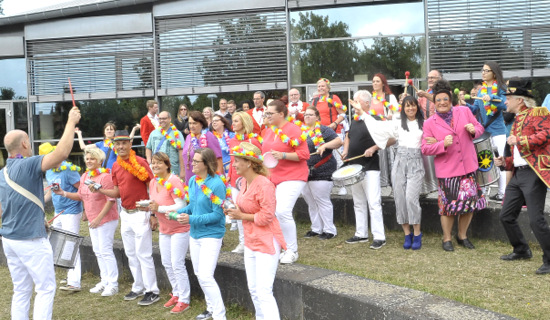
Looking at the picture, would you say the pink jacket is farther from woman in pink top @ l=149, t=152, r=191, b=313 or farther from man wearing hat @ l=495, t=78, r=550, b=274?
woman in pink top @ l=149, t=152, r=191, b=313

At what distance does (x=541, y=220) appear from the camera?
225 inches

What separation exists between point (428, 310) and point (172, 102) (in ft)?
42.1

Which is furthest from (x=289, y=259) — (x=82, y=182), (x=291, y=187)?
(x=82, y=182)

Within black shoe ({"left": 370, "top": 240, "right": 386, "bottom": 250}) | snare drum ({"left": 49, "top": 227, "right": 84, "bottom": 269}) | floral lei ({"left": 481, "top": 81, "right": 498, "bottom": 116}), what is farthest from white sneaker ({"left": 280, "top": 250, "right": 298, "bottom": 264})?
floral lei ({"left": 481, "top": 81, "right": 498, "bottom": 116})

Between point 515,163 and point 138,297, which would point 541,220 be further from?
point 138,297

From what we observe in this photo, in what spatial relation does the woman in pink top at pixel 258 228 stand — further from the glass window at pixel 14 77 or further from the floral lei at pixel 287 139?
the glass window at pixel 14 77

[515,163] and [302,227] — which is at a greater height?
[515,163]

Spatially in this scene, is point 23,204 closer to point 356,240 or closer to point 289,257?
point 289,257

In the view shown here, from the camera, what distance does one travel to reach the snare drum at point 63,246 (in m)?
6.01

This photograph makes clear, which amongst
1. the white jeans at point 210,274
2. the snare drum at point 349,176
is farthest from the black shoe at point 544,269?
the white jeans at point 210,274

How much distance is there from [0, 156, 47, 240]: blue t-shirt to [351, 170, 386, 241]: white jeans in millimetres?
3877

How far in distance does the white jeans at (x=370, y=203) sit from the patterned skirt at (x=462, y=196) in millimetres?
826

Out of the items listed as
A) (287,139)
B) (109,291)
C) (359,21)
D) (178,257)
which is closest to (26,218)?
(178,257)

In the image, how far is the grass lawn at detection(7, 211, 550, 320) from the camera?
4879 mm
